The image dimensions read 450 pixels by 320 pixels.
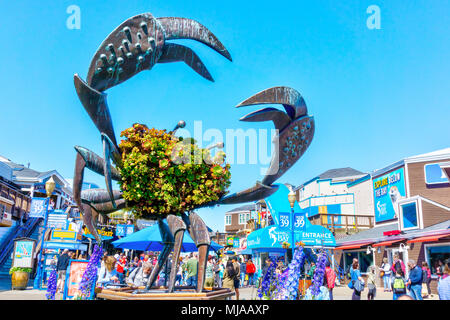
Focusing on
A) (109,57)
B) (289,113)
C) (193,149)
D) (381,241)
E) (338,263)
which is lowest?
(338,263)

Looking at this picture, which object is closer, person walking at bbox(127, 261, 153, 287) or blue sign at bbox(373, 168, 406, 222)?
person walking at bbox(127, 261, 153, 287)

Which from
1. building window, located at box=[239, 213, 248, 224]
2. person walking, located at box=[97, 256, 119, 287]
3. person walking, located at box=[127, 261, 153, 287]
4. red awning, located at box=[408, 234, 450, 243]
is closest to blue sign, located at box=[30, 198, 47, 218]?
person walking, located at box=[127, 261, 153, 287]

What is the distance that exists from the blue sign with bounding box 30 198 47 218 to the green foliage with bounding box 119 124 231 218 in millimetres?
15184

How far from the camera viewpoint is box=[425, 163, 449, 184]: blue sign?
23.0m

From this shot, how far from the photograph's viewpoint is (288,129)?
631 cm

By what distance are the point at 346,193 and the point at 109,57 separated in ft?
107

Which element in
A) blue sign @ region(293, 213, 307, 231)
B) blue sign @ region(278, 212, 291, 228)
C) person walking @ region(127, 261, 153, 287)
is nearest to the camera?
person walking @ region(127, 261, 153, 287)

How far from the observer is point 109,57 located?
5.57 metres

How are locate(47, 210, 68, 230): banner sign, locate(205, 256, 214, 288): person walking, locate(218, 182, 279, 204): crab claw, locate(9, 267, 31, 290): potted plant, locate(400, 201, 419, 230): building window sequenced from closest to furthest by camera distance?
locate(218, 182, 279, 204): crab claw → locate(205, 256, 214, 288): person walking → locate(9, 267, 31, 290): potted plant → locate(47, 210, 68, 230): banner sign → locate(400, 201, 419, 230): building window

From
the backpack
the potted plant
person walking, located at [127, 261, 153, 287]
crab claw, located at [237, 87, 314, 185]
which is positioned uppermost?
crab claw, located at [237, 87, 314, 185]

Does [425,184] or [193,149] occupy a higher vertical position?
[425,184]

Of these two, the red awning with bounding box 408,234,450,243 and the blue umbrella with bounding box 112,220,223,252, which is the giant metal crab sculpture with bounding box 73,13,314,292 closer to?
the blue umbrella with bounding box 112,220,223,252
